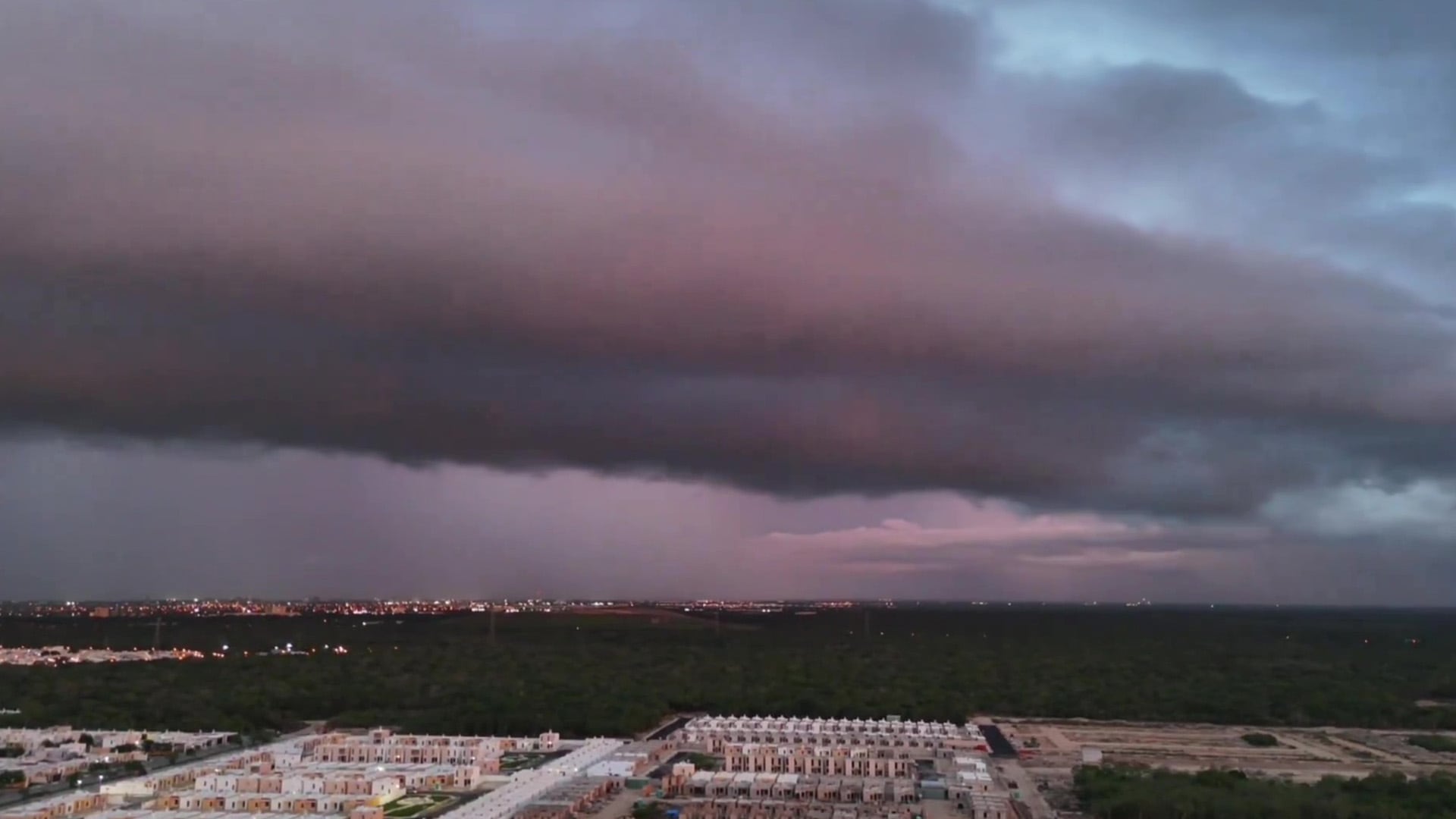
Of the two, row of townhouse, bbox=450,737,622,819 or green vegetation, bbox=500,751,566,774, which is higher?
row of townhouse, bbox=450,737,622,819

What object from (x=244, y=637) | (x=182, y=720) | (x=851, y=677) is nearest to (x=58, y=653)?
(x=244, y=637)

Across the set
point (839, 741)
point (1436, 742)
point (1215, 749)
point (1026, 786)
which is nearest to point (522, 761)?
point (839, 741)

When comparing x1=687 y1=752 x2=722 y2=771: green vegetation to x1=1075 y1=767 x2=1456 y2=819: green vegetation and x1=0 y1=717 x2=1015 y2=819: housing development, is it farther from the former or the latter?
x1=1075 y1=767 x2=1456 y2=819: green vegetation

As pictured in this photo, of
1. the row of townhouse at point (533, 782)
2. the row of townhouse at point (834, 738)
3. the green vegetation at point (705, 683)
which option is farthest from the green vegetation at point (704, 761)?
the green vegetation at point (705, 683)

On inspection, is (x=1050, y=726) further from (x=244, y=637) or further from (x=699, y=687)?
(x=244, y=637)

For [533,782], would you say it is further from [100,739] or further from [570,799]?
[100,739]

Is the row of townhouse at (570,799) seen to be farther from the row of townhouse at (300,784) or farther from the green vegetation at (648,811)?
the row of townhouse at (300,784)

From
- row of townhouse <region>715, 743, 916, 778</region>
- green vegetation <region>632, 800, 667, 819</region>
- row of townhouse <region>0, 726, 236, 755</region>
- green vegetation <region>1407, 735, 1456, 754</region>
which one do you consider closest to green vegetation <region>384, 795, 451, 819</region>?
green vegetation <region>632, 800, 667, 819</region>
